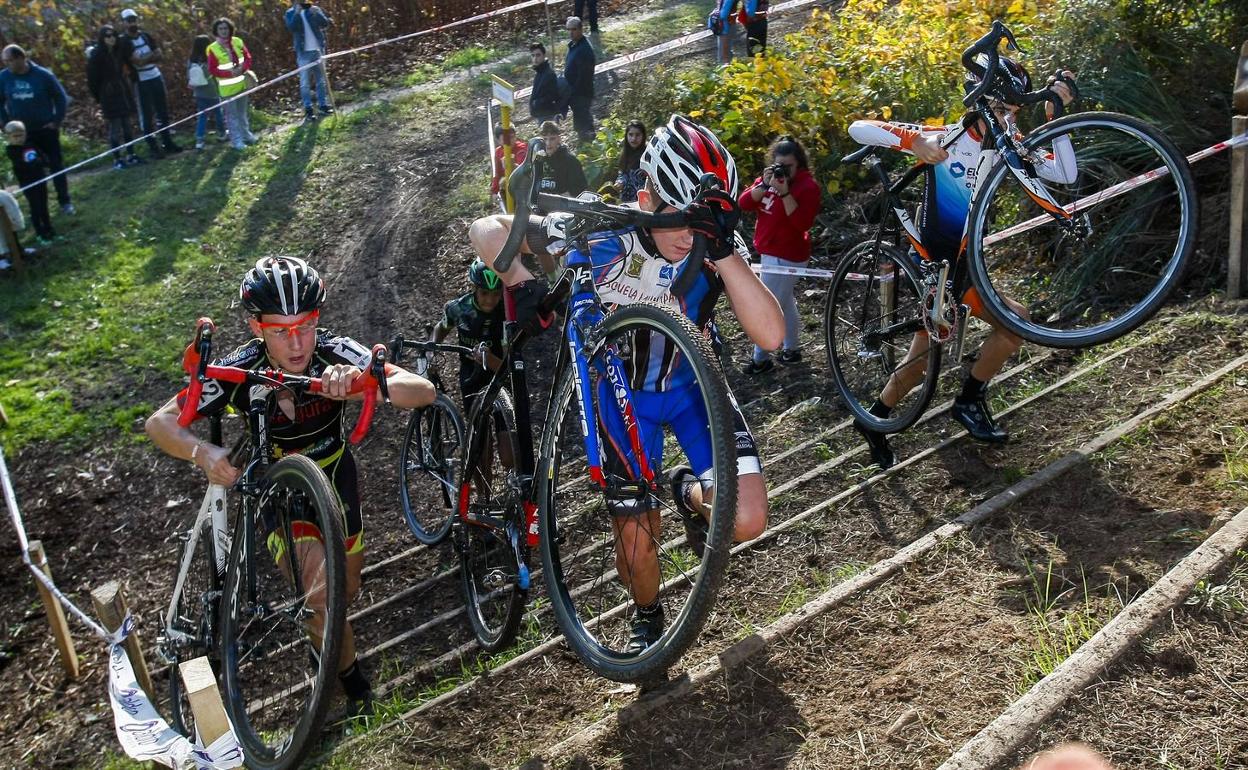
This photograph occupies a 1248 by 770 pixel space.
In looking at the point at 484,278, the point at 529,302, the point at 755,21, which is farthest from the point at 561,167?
the point at 755,21

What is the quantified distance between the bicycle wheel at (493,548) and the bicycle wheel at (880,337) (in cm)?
226

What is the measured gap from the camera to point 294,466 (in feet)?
14.3

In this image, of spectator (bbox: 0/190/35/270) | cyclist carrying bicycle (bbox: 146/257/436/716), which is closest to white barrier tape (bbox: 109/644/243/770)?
cyclist carrying bicycle (bbox: 146/257/436/716)

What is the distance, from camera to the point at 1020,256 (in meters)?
9.20

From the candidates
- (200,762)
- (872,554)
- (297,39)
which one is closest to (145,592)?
(200,762)

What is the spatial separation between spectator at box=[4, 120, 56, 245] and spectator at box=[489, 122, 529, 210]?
5489 mm

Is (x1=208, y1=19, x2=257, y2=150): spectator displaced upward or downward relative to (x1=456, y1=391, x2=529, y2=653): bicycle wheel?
upward

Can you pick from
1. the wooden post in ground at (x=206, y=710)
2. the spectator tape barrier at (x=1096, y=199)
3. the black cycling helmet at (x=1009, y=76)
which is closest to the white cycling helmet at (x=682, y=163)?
the spectator tape barrier at (x=1096, y=199)

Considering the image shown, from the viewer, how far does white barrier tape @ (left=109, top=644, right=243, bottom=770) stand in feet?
11.3

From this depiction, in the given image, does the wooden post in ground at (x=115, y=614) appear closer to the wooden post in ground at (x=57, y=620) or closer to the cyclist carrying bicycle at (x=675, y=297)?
the wooden post in ground at (x=57, y=620)

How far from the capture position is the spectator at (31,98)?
1334 cm

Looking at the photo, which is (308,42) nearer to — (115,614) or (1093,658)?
(115,614)

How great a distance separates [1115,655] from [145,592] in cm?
636

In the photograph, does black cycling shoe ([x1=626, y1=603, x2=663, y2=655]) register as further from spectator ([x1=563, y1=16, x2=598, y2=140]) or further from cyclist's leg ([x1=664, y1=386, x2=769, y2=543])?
spectator ([x1=563, y1=16, x2=598, y2=140])
